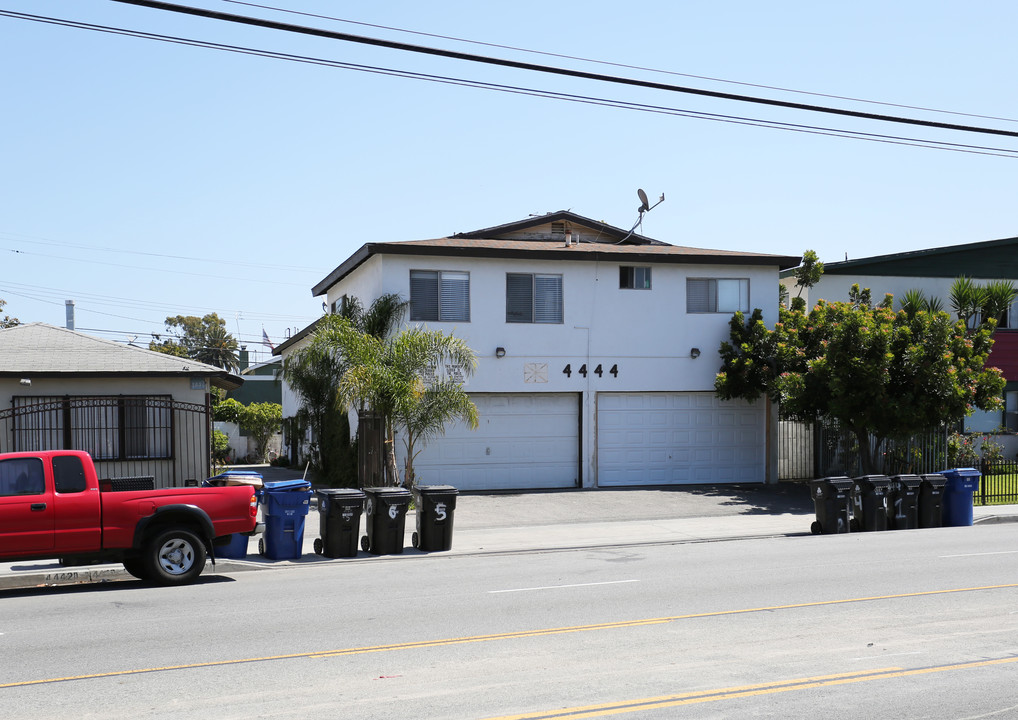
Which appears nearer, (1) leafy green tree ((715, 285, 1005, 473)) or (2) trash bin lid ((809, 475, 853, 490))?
(2) trash bin lid ((809, 475, 853, 490))

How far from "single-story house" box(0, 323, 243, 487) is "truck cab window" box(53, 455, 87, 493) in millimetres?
7089

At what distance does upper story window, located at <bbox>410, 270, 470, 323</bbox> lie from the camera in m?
23.5

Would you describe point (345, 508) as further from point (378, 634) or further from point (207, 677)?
point (207, 677)

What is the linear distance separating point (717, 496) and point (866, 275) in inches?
445

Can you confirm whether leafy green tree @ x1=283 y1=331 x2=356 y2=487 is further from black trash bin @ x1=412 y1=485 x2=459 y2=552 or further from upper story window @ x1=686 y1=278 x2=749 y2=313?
upper story window @ x1=686 y1=278 x2=749 y2=313

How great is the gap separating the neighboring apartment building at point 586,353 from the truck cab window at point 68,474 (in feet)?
37.3

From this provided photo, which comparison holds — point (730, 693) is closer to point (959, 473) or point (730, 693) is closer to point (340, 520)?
point (340, 520)

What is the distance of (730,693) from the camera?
680 centimetres

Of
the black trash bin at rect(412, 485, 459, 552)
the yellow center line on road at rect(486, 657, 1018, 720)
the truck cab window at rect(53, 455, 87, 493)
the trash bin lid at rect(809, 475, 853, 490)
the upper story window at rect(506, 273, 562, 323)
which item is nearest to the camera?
the yellow center line on road at rect(486, 657, 1018, 720)

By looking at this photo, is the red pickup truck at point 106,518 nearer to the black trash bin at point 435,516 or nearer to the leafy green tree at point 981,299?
the black trash bin at point 435,516

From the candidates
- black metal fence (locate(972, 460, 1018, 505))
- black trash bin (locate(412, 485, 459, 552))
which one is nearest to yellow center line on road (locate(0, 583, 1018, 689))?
black trash bin (locate(412, 485, 459, 552))

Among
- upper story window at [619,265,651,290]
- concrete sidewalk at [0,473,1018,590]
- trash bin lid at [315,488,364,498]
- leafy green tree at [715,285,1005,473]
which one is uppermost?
upper story window at [619,265,651,290]

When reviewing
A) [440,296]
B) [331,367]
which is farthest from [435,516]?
[440,296]

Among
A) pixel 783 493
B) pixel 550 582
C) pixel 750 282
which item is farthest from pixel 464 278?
pixel 550 582
